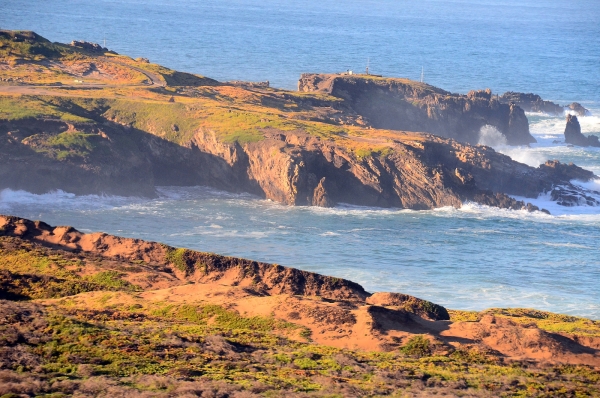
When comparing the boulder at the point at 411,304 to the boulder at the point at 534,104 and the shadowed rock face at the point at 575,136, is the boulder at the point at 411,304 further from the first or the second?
the boulder at the point at 534,104

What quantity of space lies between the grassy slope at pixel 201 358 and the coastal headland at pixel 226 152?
40910 millimetres

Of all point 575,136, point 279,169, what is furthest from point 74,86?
point 575,136

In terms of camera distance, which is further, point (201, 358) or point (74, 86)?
point (74, 86)

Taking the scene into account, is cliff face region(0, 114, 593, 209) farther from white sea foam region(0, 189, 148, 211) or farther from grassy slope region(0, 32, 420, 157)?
grassy slope region(0, 32, 420, 157)

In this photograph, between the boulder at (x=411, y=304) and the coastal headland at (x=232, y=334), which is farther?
the boulder at (x=411, y=304)

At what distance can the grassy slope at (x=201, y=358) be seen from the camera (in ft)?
98.2

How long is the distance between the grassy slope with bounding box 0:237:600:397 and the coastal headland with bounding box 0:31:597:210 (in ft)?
134

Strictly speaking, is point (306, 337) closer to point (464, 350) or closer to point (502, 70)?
point (464, 350)

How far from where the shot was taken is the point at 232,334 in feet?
121

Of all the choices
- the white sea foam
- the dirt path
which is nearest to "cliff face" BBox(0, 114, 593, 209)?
the white sea foam

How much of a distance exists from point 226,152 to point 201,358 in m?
53.6

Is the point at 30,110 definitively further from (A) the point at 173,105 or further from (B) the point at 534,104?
(B) the point at 534,104

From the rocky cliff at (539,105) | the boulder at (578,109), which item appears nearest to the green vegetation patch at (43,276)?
the rocky cliff at (539,105)

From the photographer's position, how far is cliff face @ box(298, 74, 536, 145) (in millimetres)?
111812
